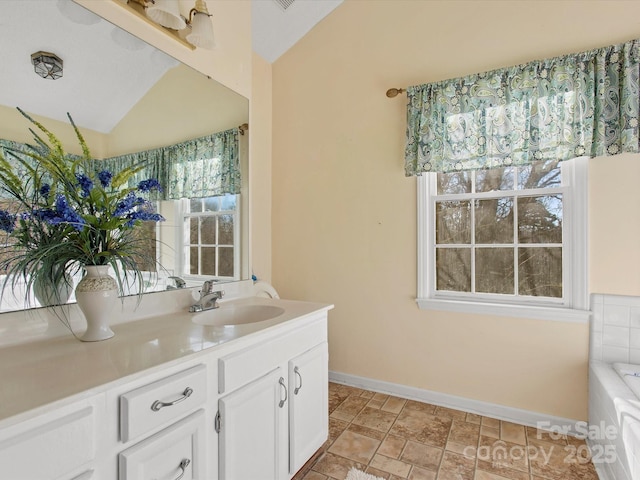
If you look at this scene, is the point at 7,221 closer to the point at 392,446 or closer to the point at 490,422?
the point at 392,446

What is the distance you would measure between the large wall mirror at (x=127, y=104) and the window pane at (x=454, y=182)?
1.40 m

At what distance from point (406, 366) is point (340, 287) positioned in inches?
30.3

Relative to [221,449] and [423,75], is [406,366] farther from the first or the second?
[423,75]

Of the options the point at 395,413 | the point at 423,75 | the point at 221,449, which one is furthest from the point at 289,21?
the point at 395,413

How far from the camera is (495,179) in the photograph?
220 cm

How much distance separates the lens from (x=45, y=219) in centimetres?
107

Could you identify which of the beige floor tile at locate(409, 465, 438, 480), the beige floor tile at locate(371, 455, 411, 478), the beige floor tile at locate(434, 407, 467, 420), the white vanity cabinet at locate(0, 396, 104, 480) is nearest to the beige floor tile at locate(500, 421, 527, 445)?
the beige floor tile at locate(434, 407, 467, 420)

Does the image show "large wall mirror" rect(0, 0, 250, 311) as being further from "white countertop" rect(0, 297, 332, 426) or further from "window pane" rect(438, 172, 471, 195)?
"window pane" rect(438, 172, 471, 195)

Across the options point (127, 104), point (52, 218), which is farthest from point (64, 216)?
point (127, 104)

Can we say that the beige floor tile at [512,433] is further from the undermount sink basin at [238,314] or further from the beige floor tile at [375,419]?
the undermount sink basin at [238,314]

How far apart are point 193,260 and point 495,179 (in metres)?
2.00

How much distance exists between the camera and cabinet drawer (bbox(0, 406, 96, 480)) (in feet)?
2.16

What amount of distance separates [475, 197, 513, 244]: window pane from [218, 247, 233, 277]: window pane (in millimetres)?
1676

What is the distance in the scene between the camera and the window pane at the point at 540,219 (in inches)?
80.3
